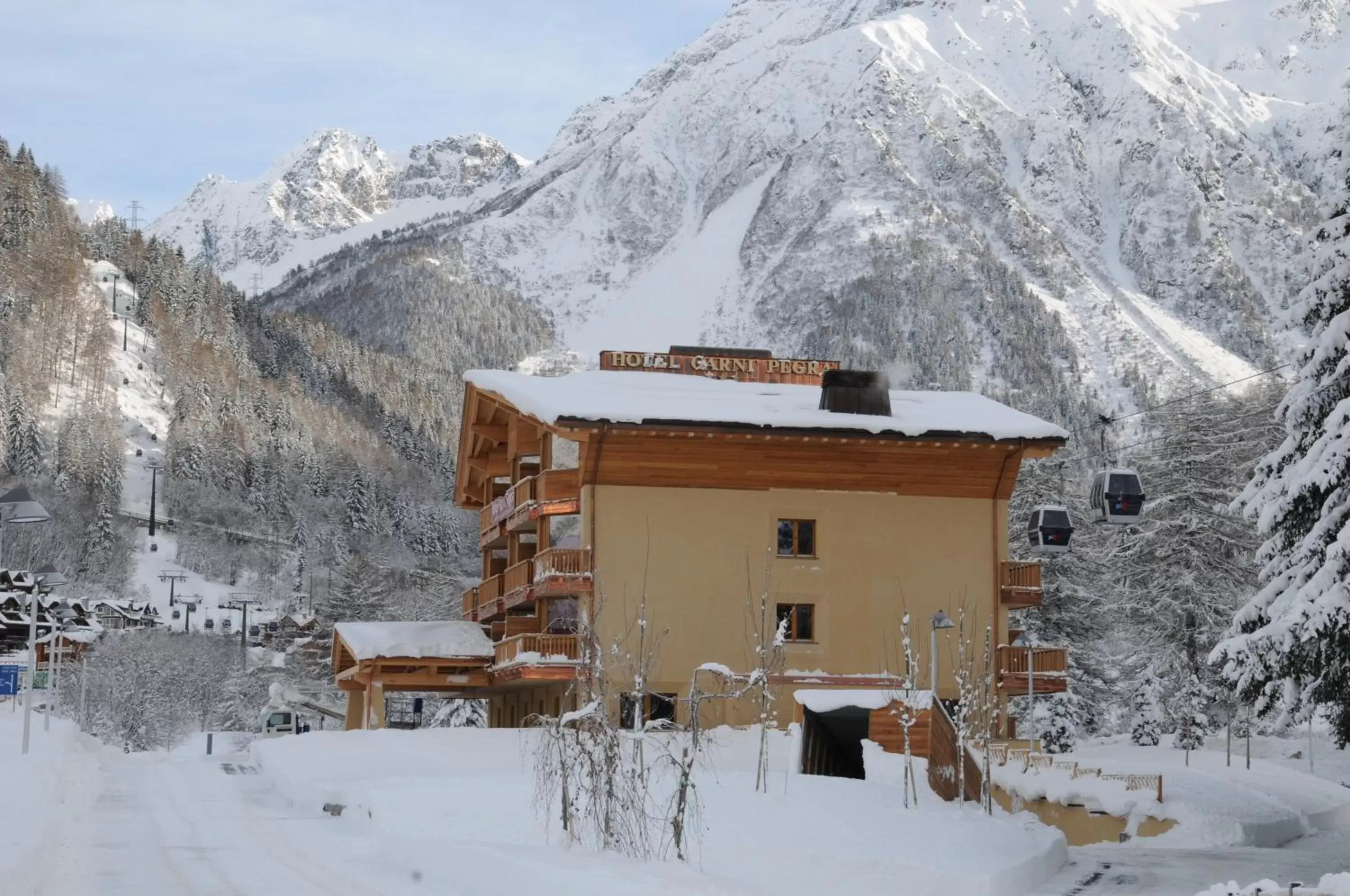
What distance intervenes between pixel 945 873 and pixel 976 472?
2835 centimetres

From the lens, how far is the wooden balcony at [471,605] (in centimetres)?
5988

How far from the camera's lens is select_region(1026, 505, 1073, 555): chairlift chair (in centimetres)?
4319

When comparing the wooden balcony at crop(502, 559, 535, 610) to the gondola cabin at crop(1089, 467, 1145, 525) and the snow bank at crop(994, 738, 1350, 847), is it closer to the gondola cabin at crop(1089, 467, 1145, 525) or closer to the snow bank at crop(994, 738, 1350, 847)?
the snow bank at crop(994, 738, 1350, 847)

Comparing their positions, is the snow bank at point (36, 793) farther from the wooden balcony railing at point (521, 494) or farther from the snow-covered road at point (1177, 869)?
the wooden balcony railing at point (521, 494)

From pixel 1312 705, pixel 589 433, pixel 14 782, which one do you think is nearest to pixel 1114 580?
pixel 589 433

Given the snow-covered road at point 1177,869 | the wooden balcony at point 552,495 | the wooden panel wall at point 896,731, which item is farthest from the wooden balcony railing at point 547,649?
the snow-covered road at point 1177,869

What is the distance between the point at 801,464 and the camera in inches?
1868

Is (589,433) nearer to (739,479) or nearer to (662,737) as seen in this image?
(739,479)

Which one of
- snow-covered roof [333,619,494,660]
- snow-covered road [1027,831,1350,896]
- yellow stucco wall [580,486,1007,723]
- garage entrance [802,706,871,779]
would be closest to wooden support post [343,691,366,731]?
snow-covered roof [333,619,494,660]

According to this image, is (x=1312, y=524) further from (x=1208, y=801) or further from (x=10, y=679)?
(x=10, y=679)

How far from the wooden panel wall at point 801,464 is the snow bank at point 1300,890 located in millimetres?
29258

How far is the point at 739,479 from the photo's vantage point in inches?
1857

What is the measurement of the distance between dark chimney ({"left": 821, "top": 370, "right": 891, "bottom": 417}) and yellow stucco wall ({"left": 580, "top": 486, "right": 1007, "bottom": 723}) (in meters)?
2.37

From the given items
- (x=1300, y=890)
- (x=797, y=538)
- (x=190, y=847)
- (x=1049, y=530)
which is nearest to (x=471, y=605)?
(x=797, y=538)
